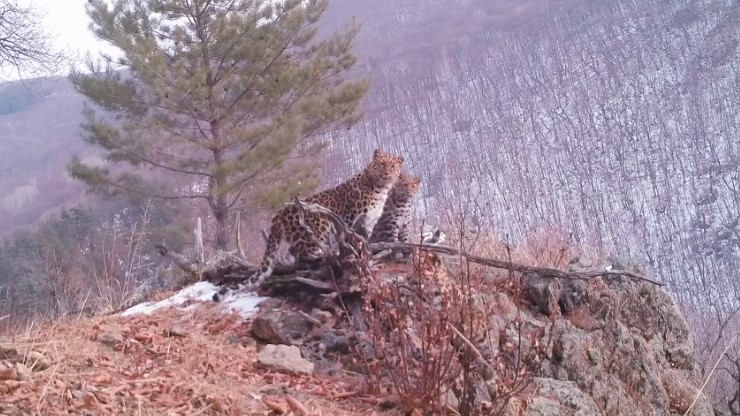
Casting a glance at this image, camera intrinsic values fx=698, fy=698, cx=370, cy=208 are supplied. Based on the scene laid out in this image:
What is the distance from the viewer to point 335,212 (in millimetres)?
6133

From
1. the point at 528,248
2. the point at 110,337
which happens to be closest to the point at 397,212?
the point at 528,248

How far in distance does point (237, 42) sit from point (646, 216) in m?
28.4

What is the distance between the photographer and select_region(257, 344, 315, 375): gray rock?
4332 mm

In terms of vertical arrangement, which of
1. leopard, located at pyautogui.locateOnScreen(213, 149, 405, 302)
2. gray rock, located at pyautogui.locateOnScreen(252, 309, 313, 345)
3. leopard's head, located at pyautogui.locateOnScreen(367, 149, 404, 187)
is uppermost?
leopard's head, located at pyautogui.locateOnScreen(367, 149, 404, 187)

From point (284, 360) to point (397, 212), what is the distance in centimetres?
268

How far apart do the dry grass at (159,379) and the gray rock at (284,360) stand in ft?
0.21

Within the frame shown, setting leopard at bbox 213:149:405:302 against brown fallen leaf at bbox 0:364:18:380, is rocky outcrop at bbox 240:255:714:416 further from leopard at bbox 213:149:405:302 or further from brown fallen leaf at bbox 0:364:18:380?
brown fallen leaf at bbox 0:364:18:380

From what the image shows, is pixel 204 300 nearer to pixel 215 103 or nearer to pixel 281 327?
pixel 281 327

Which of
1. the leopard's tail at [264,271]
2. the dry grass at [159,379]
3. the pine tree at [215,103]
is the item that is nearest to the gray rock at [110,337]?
the dry grass at [159,379]

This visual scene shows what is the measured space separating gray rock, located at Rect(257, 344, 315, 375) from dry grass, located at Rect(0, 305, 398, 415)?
63 millimetres

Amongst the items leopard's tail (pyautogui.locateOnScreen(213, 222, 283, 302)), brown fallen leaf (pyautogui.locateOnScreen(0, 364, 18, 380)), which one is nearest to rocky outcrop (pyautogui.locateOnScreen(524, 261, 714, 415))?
leopard's tail (pyautogui.locateOnScreen(213, 222, 283, 302))

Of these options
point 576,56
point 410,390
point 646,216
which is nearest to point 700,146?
point 646,216

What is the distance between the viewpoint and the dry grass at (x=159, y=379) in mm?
3352

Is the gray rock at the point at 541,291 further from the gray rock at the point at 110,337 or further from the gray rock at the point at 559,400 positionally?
the gray rock at the point at 110,337
